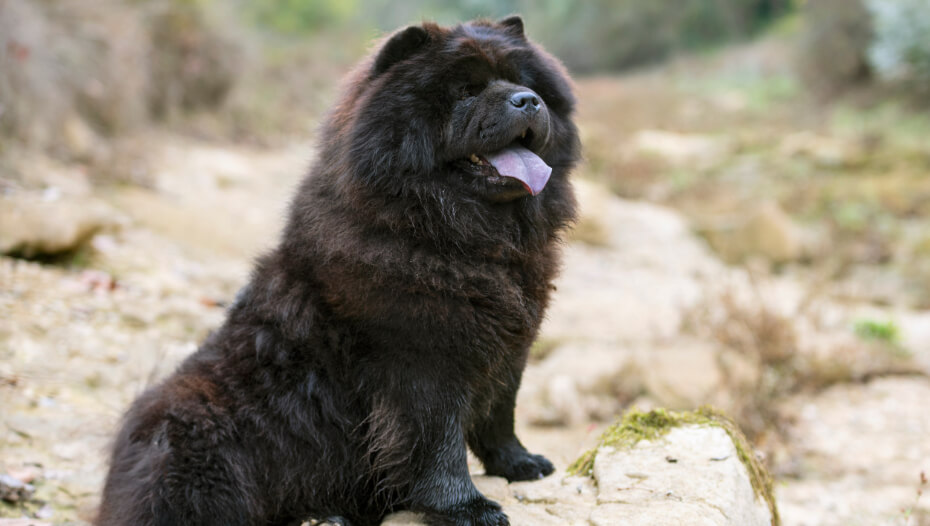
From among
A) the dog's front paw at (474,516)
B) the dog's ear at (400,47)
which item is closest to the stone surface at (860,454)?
the dog's front paw at (474,516)

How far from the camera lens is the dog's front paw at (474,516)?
2.83 metres

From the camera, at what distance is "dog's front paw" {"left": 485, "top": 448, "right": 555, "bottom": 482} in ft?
11.4

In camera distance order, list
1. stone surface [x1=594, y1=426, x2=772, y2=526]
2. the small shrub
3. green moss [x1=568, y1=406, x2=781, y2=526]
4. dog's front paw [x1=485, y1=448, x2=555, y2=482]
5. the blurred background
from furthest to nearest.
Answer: the small shrub, the blurred background, dog's front paw [x1=485, y1=448, x2=555, y2=482], green moss [x1=568, y1=406, x2=781, y2=526], stone surface [x1=594, y1=426, x2=772, y2=526]

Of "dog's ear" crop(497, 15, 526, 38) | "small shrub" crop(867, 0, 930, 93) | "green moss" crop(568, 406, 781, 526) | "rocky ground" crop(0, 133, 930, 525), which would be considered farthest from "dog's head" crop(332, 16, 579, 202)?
"small shrub" crop(867, 0, 930, 93)

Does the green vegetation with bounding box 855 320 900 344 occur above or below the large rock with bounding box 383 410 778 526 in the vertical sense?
above

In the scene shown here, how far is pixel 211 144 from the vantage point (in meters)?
13.7

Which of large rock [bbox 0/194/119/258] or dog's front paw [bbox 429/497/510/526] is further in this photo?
large rock [bbox 0/194/119/258]

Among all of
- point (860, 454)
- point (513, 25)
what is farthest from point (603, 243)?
point (513, 25)

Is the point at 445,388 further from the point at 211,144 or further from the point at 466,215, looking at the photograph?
the point at 211,144

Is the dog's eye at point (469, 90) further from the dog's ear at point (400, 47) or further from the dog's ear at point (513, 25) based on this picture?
the dog's ear at point (513, 25)

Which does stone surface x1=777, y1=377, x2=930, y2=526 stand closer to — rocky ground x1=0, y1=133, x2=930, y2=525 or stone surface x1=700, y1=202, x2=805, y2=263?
rocky ground x1=0, y1=133, x2=930, y2=525

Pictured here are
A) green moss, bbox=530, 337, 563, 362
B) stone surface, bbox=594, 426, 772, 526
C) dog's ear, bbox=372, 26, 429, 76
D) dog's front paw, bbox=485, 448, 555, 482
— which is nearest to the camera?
stone surface, bbox=594, 426, 772, 526

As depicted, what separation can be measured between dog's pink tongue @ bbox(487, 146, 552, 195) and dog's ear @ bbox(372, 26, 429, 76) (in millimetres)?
590

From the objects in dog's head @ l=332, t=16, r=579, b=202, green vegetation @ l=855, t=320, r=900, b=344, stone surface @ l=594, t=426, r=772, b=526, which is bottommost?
stone surface @ l=594, t=426, r=772, b=526
